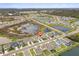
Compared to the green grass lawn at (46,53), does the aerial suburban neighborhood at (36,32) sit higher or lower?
higher

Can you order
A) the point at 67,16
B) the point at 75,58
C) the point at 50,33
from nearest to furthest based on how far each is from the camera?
1. the point at 75,58
2. the point at 50,33
3. the point at 67,16

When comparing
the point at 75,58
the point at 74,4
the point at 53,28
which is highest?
the point at 74,4

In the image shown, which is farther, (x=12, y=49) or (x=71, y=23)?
(x=71, y=23)

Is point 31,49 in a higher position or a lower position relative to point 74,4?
lower

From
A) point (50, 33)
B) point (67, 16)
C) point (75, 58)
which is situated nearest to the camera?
point (75, 58)

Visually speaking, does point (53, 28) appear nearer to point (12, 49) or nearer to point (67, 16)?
point (67, 16)

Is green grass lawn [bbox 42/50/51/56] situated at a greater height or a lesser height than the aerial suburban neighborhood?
lesser

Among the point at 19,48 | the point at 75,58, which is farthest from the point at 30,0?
the point at 75,58

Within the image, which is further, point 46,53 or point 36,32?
point 36,32
